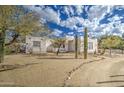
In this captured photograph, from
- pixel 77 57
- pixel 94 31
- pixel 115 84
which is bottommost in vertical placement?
pixel 115 84

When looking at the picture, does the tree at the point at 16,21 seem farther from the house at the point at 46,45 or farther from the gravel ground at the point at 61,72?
the gravel ground at the point at 61,72

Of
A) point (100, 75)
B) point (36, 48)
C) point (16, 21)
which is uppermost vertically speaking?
point (16, 21)

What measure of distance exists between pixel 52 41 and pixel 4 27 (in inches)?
22.3

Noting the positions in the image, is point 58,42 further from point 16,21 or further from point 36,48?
point 16,21

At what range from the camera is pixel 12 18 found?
Result: 4.67 m

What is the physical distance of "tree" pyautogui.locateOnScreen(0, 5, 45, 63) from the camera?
15.3 feet

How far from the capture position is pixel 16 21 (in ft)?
15.4

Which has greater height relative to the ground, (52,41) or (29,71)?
(52,41)

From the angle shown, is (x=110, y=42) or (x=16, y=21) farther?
(x=110, y=42)

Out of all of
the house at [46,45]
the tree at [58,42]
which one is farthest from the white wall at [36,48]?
the tree at [58,42]

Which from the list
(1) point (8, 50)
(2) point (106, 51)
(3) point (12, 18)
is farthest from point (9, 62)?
(2) point (106, 51)

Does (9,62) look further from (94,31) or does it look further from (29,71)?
(94,31)

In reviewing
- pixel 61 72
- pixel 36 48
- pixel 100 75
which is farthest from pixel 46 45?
pixel 100 75

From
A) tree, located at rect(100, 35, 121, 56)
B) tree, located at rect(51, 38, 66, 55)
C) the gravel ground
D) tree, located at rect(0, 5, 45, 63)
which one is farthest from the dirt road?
tree, located at rect(0, 5, 45, 63)
